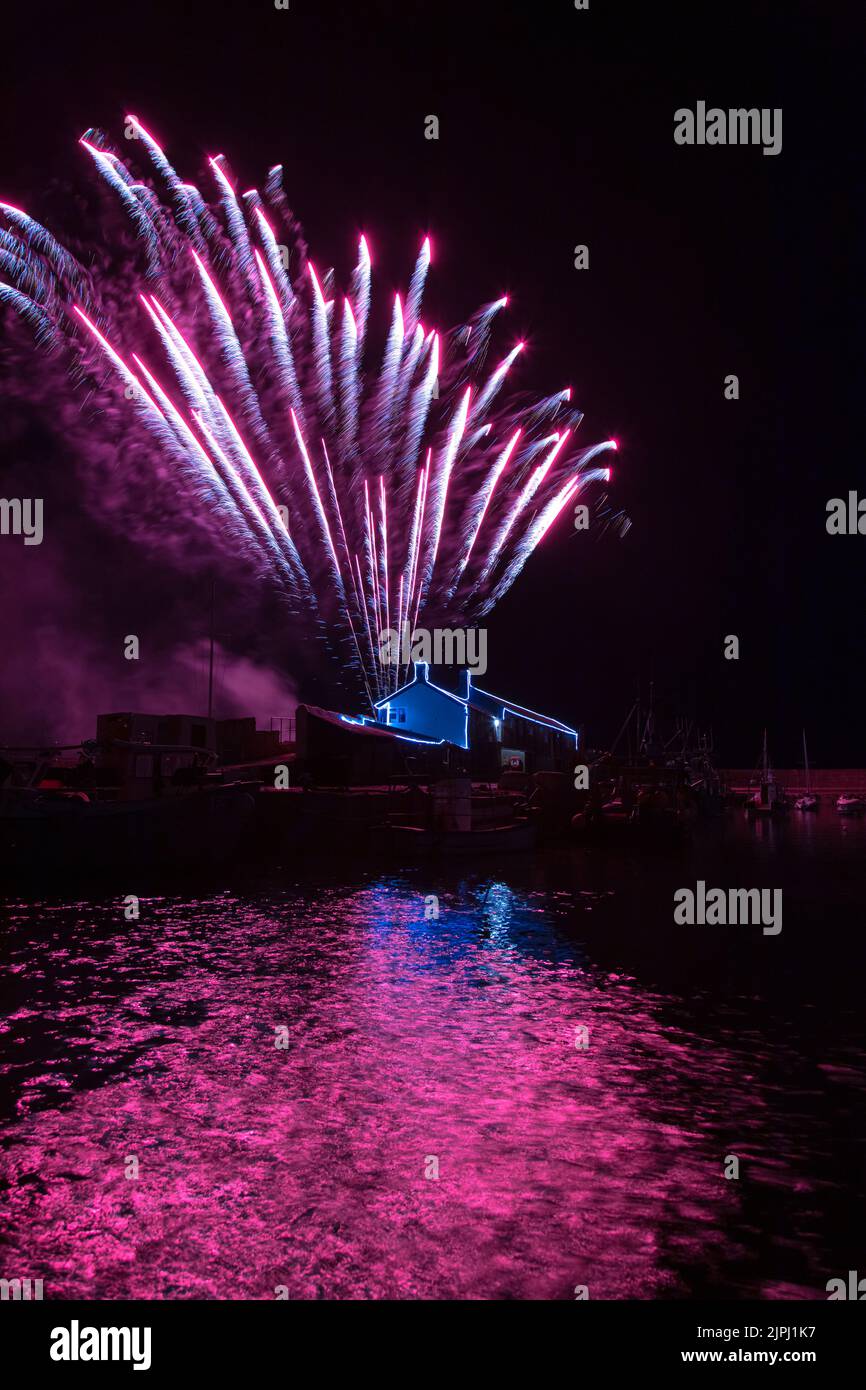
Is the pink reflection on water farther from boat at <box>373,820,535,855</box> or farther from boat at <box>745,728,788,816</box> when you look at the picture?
boat at <box>745,728,788,816</box>

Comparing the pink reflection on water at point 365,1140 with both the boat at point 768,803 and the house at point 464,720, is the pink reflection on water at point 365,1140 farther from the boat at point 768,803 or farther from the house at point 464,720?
Answer: the boat at point 768,803

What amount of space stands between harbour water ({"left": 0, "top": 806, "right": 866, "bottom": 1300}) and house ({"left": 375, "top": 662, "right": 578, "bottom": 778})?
50.7m

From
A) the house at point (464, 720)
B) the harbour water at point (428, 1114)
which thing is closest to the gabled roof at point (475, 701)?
the house at point (464, 720)

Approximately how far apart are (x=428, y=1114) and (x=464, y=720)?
6468 cm

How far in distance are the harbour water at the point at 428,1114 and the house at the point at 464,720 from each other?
50.7 metres

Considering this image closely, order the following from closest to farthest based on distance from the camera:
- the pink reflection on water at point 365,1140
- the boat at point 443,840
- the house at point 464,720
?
the pink reflection on water at point 365,1140
the boat at point 443,840
the house at point 464,720

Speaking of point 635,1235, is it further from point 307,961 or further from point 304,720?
point 304,720

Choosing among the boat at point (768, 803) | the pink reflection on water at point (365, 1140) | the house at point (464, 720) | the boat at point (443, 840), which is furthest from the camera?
the boat at point (768, 803)

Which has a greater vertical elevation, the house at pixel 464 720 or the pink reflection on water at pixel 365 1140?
the house at pixel 464 720

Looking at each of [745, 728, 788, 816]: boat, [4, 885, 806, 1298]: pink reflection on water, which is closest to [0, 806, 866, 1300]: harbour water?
[4, 885, 806, 1298]: pink reflection on water

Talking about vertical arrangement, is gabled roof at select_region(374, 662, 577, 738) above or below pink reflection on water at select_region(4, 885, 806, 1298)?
above

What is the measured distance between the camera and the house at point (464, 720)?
74.8 metres

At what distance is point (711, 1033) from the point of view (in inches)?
545

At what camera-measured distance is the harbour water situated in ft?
22.7
